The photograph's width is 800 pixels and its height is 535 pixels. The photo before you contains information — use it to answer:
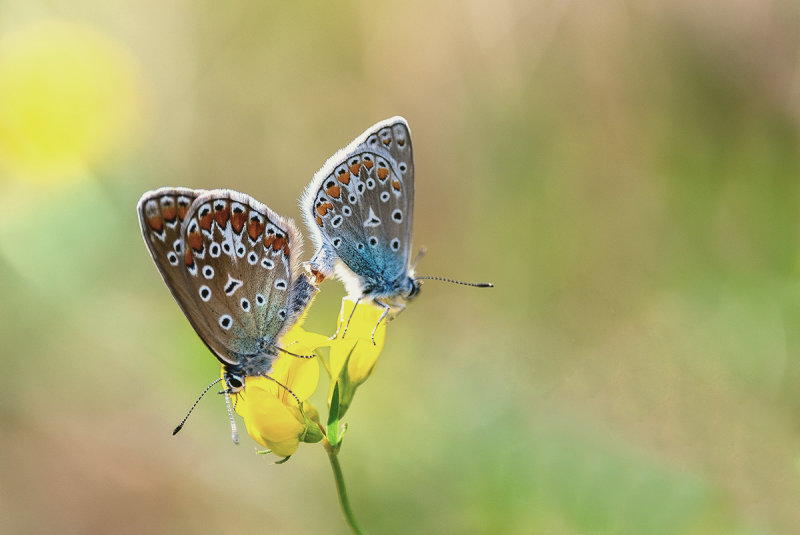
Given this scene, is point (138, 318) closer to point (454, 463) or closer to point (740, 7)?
point (454, 463)

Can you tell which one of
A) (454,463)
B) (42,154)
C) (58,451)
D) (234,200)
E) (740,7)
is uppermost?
(740,7)

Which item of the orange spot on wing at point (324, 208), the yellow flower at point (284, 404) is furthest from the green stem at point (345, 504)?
the orange spot on wing at point (324, 208)

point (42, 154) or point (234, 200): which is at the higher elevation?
point (234, 200)

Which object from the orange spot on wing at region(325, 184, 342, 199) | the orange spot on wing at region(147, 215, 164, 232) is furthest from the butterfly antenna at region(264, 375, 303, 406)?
the orange spot on wing at region(325, 184, 342, 199)

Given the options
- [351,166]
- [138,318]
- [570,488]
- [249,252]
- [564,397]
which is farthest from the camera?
[138,318]

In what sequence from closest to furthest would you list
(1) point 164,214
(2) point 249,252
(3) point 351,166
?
(1) point 164,214 → (2) point 249,252 → (3) point 351,166

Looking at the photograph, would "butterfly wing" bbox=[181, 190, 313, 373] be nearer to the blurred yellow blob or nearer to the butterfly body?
the butterfly body

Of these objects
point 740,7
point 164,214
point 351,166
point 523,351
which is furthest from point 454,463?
point 740,7
